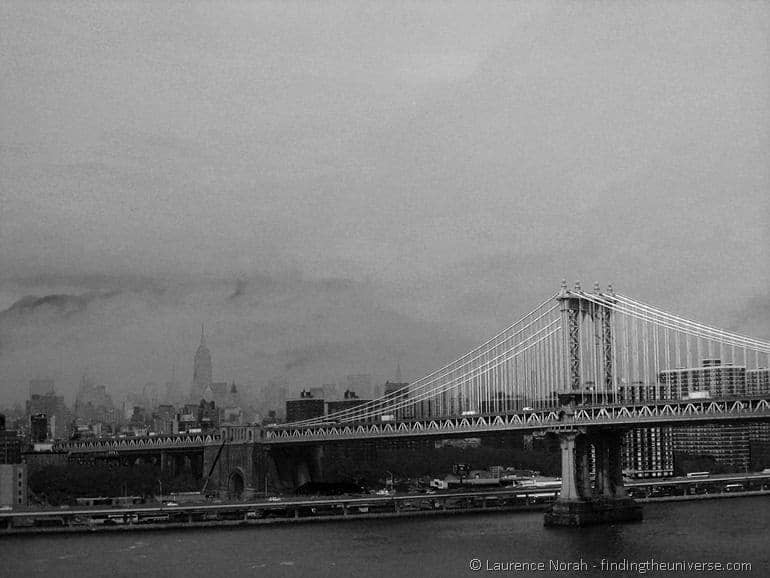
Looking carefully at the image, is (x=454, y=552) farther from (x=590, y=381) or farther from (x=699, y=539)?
(x=590, y=381)

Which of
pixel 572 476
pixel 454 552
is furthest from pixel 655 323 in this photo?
pixel 454 552

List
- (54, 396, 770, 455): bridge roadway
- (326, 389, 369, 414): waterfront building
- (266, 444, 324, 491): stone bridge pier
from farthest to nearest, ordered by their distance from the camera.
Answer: (326, 389, 369, 414): waterfront building
(266, 444, 324, 491): stone bridge pier
(54, 396, 770, 455): bridge roadway

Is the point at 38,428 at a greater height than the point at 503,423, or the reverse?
the point at 503,423

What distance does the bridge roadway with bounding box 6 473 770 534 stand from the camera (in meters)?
37.3

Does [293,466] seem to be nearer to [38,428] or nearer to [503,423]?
[503,423]

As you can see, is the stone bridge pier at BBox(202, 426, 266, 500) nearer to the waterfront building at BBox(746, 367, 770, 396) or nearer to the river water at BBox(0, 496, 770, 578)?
the river water at BBox(0, 496, 770, 578)

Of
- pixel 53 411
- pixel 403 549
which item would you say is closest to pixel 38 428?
pixel 53 411

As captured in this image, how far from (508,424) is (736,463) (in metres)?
34.7

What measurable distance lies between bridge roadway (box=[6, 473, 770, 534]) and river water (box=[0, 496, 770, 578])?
137 centimetres

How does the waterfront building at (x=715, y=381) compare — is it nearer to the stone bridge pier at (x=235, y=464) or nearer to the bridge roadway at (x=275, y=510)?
the bridge roadway at (x=275, y=510)

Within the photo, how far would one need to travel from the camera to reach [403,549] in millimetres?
30750

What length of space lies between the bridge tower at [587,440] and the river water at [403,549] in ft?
2.77

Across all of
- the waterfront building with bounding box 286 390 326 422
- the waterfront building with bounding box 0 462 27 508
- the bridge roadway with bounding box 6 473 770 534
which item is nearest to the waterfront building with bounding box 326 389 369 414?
the waterfront building with bounding box 286 390 326 422

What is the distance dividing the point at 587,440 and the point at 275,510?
1070 cm
